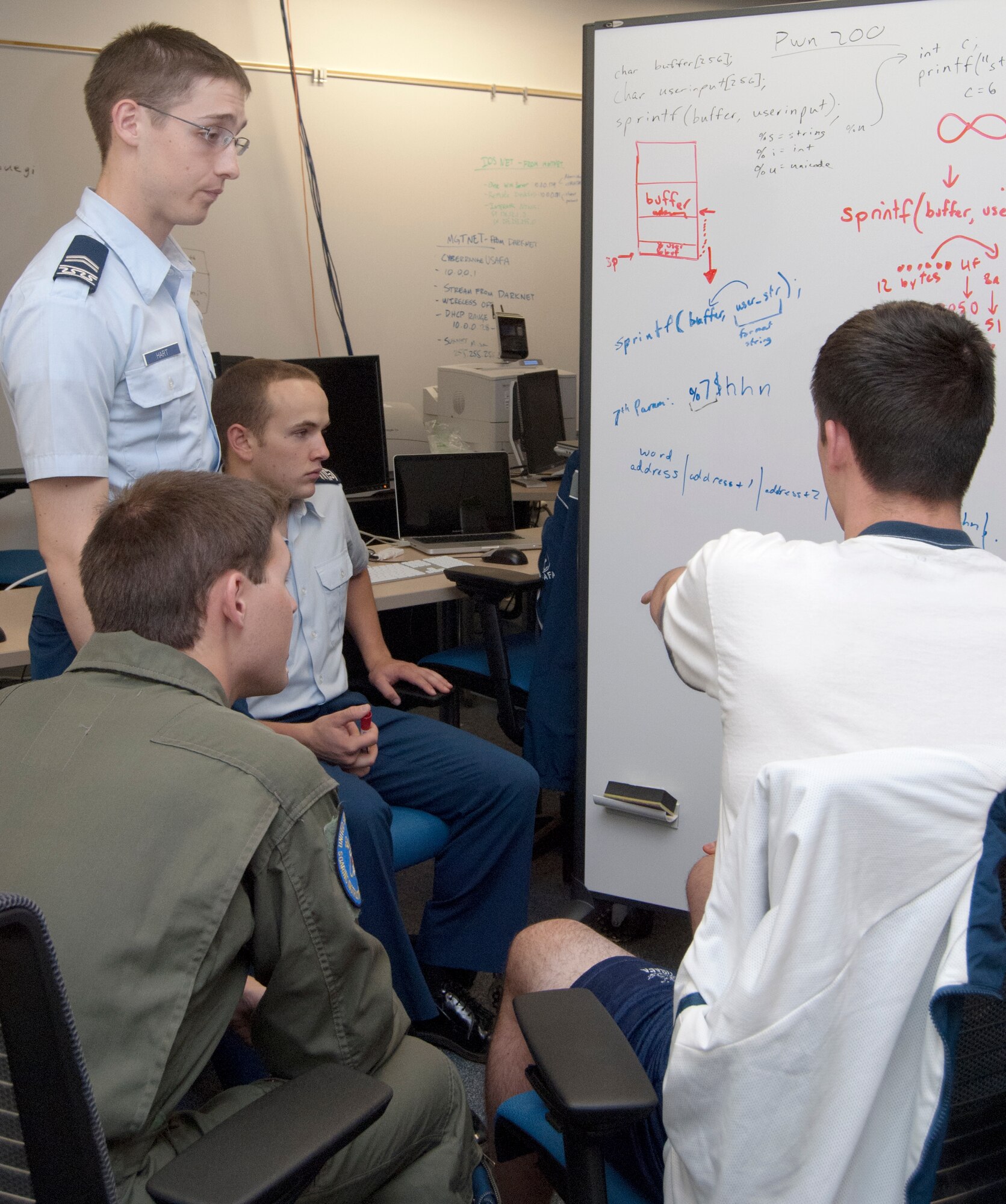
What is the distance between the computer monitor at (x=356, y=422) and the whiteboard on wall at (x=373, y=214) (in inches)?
53.8

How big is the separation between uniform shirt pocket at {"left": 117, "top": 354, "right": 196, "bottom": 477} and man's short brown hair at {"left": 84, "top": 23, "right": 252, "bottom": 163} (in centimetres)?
34

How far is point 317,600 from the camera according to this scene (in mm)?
2049

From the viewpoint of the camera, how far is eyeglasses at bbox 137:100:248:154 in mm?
1501

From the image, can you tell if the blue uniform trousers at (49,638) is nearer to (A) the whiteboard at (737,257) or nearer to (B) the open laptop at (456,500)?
(A) the whiteboard at (737,257)

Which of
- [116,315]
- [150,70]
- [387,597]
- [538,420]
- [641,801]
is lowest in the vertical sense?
[641,801]

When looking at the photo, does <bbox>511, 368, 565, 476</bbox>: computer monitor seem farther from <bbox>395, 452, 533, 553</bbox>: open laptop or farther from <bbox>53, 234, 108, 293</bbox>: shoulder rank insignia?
<bbox>53, 234, 108, 293</bbox>: shoulder rank insignia

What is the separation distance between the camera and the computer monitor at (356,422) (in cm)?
308

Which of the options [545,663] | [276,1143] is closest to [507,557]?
[545,663]

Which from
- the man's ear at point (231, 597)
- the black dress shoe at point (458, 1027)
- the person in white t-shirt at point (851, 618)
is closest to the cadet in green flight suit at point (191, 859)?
the man's ear at point (231, 597)

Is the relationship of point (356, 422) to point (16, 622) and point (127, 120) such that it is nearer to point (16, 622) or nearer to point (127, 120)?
point (16, 622)

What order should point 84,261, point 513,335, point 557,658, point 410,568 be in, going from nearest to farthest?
point 84,261 < point 557,658 < point 410,568 < point 513,335

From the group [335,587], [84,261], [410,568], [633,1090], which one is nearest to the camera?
[633,1090]

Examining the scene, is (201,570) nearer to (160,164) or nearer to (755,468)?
(160,164)

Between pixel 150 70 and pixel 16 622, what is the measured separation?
1.10 meters
